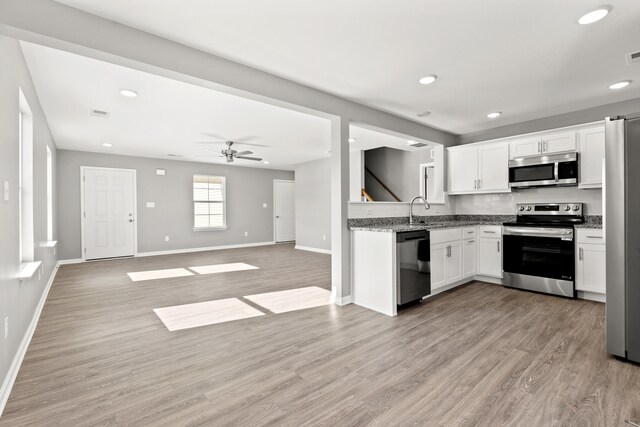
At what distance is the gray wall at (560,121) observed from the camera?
3.73m

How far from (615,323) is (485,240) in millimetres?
2273

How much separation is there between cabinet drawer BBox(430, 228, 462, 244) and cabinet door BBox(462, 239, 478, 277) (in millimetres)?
252

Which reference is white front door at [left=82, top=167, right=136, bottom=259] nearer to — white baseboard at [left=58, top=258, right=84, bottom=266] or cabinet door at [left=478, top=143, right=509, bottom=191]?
white baseboard at [left=58, top=258, right=84, bottom=266]

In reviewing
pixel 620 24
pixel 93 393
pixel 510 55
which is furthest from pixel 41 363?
pixel 620 24

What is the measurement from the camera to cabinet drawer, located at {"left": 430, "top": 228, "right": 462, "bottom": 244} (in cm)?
373

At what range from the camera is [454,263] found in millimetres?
4094

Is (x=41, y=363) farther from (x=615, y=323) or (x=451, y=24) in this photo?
(x=615, y=323)

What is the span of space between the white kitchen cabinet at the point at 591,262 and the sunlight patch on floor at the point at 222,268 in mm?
4797

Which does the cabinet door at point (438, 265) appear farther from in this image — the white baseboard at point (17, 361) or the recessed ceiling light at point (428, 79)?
the white baseboard at point (17, 361)

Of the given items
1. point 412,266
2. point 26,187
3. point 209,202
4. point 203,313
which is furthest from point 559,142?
point 209,202

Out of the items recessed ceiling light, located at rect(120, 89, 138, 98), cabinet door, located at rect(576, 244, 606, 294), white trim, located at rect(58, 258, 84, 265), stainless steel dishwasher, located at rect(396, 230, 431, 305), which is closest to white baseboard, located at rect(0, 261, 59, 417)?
recessed ceiling light, located at rect(120, 89, 138, 98)

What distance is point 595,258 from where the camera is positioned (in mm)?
3539

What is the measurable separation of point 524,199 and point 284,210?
6.81 metres

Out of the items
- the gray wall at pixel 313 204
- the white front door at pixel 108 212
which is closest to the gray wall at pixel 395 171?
the gray wall at pixel 313 204
